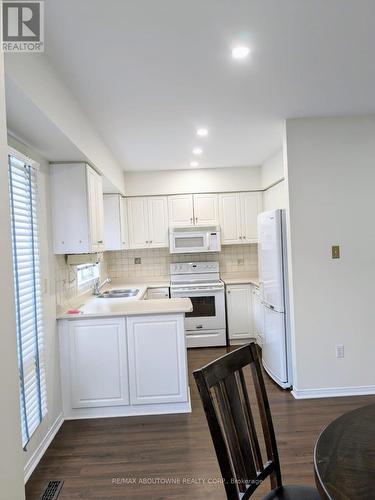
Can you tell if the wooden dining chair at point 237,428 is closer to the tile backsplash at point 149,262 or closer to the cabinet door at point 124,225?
the cabinet door at point 124,225

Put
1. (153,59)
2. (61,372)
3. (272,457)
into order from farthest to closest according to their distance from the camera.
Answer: (61,372)
(153,59)
(272,457)

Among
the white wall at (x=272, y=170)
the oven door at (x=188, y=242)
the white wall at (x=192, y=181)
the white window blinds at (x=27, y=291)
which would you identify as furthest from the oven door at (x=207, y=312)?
the white window blinds at (x=27, y=291)

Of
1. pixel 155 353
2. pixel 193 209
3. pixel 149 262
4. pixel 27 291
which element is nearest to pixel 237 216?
pixel 193 209

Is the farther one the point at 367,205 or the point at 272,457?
the point at 367,205

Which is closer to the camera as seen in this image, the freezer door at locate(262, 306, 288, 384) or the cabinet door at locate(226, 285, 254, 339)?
the freezer door at locate(262, 306, 288, 384)

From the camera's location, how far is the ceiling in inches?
60.1

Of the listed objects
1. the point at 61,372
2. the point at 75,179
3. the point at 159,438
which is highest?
the point at 75,179

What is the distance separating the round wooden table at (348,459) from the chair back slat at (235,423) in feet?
0.84

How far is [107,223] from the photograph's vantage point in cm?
446

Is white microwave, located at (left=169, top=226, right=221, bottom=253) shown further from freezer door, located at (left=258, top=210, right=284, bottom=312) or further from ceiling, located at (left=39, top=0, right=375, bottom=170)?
ceiling, located at (left=39, top=0, right=375, bottom=170)

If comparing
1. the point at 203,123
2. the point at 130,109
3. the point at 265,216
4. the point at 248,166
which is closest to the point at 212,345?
the point at 265,216

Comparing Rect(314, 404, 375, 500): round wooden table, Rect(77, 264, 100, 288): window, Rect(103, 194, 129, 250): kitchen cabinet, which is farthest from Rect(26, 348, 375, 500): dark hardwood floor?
Rect(103, 194, 129, 250): kitchen cabinet

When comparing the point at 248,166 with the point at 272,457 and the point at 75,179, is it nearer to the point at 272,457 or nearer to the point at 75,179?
the point at 75,179

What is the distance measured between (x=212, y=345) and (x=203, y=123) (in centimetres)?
287
